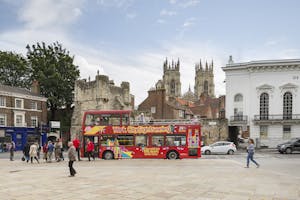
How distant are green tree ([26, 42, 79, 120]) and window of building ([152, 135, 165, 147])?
29013 millimetres

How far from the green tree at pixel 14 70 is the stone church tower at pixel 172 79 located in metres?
66.4

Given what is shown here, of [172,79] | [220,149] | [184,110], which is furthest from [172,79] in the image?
[220,149]

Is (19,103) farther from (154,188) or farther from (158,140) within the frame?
(154,188)

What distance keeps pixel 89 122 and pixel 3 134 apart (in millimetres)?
23125

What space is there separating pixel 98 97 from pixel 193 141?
2409cm

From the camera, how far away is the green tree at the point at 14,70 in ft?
158

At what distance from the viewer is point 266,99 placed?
136 feet

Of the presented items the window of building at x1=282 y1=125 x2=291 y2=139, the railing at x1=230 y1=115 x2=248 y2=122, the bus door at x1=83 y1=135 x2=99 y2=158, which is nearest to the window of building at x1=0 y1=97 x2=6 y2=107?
the bus door at x1=83 y1=135 x2=99 y2=158

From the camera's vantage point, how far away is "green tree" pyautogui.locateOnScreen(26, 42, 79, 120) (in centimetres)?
4906

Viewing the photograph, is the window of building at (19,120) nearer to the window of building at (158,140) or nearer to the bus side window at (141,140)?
the bus side window at (141,140)

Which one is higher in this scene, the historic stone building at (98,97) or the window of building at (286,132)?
the historic stone building at (98,97)

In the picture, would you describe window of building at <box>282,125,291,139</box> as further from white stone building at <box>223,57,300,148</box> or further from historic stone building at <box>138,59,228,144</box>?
historic stone building at <box>138,59,228,144</box>

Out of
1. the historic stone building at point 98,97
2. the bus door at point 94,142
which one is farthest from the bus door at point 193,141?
the historic stone building at point 98,97

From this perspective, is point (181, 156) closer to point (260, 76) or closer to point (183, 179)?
point (183, 179)
